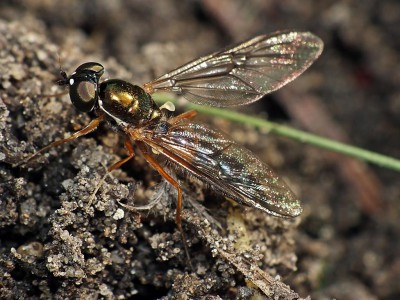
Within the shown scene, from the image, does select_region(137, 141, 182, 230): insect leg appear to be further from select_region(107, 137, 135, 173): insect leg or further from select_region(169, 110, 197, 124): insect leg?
select_region(169, 110, 197, 124): insect leg

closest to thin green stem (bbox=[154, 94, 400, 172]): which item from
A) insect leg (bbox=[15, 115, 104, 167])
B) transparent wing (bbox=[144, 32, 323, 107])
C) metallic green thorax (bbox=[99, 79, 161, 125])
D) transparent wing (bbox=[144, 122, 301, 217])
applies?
transparent wing (bbox=[144, 32, 323, 107])

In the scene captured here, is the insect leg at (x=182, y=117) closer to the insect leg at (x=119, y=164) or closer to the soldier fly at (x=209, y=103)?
the soldier fly at (x=209, y=103)

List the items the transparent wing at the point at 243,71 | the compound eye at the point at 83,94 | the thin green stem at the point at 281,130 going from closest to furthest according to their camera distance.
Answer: the compound eye at the point at 83,94 → the transparent wing at the point at 243,71 → the thin green stem at the point at 281,130

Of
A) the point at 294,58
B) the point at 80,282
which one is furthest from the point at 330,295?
the point at 80,282

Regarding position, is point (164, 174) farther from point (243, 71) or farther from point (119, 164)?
point (243, 71)

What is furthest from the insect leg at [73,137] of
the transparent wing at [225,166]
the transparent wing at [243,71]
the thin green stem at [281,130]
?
the thin green stem at [281,130]

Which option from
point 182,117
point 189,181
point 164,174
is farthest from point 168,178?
point 182,117

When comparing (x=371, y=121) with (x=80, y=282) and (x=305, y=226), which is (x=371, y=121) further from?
(x=80, y=282)
